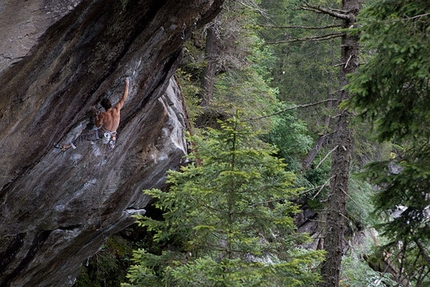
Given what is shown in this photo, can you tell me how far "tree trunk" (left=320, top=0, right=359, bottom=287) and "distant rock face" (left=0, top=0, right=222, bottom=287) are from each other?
283cm

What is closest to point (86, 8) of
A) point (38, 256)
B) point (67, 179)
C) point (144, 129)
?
point (67, 179)

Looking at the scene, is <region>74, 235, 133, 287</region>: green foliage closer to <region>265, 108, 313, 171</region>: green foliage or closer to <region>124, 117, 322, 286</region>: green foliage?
<region>124, 117, 322, 286</region>: green foliage

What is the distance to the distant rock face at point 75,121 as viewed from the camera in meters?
5.82

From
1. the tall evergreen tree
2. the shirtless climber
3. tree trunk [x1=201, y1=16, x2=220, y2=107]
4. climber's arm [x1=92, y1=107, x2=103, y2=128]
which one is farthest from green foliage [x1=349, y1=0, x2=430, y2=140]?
tree trunk [x1=201, y1=16, x2=220, y2=107]

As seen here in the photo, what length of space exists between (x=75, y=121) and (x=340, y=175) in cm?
530

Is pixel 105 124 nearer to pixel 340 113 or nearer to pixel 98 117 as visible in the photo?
pixel 98 117

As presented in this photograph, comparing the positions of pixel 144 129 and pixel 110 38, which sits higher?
pixel 110 38

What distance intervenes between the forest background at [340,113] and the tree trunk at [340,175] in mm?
29

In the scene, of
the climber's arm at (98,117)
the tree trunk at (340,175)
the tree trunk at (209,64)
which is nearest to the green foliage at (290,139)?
the tree trunk at (209,64)

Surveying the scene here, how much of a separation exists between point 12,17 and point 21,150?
7.46ft

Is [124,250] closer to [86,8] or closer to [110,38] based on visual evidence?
[110,38]

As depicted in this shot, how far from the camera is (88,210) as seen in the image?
9.28 metres

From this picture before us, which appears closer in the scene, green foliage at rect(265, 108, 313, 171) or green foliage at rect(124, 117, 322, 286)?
green foliage at rect(124, 117, 322, 286)

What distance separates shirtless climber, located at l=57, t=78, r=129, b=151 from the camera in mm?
7676
